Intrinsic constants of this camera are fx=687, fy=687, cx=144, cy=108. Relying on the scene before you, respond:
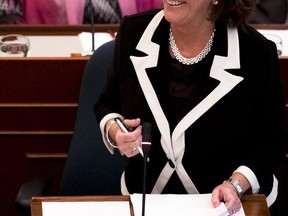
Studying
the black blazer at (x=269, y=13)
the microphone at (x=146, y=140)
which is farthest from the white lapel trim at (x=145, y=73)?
the black blazer at (x=269, y=13)

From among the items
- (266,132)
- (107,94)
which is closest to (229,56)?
(266,132)

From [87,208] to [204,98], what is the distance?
324mm

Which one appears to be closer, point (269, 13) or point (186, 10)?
point (186, 10)

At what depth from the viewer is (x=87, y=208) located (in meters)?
1.31

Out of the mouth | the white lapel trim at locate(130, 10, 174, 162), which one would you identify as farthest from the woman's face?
the white lapel trim at locate(130, 10, 174, 162)

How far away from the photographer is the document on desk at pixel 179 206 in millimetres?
1281

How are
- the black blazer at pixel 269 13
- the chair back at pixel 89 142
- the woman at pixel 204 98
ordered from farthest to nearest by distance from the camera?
the black blazer at pixel 269 13 < the chair back at pixel 89 142 < the woman at pixel 204 98

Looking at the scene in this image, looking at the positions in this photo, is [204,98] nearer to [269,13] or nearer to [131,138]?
[131,138]

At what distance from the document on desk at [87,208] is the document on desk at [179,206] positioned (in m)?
0.03

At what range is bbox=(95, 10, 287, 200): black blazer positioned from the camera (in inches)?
54.8

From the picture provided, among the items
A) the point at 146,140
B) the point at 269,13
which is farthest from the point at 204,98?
the point at 269,13

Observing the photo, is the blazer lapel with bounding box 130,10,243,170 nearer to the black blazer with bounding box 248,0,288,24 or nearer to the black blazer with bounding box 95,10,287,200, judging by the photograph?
the black blazer with bounding box 95,10,287,200

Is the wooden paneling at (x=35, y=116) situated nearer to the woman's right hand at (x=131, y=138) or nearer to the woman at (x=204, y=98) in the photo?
the woman at (x=204, y=98)

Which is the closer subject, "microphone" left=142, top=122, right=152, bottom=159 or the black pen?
"microphone" left=142, top=122, right=152, bottom=159
